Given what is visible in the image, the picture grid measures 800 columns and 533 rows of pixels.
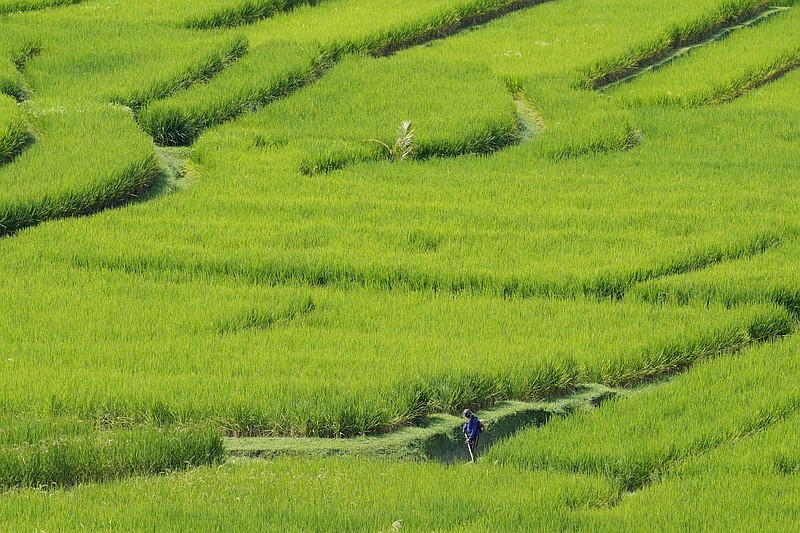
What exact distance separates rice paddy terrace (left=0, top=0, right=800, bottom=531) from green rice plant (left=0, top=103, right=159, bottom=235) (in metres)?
0.03

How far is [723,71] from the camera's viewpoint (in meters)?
13.9

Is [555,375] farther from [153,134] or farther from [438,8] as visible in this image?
[438,8]

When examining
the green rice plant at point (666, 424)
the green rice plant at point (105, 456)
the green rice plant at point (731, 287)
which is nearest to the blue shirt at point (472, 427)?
the green rice plant at point (666, 424)

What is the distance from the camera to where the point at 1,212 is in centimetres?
918

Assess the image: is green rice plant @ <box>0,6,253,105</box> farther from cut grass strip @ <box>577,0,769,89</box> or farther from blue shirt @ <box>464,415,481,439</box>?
blue shirt @ <box>464,415,481,439</box>

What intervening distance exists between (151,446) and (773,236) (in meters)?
4.95

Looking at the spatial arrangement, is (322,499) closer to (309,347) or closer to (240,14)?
(309,347)

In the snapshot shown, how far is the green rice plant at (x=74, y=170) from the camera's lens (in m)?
9.44

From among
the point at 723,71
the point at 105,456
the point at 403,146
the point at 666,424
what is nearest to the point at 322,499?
the point at 105,456

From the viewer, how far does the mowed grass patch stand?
20.3 feet

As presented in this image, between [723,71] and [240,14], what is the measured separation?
5285mm

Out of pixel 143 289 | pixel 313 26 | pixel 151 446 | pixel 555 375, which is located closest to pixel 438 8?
pixel 313 26

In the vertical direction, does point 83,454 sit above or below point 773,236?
above

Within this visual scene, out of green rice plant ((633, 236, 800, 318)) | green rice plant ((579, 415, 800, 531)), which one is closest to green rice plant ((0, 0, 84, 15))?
green rice plant ((633, 236, 800, 318))
